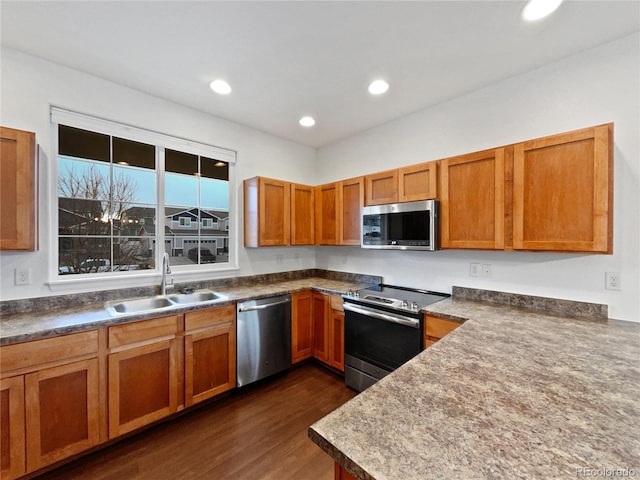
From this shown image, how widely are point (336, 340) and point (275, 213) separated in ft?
5.27

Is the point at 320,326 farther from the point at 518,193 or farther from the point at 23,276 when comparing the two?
the point at 23,276

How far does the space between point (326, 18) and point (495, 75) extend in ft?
5.01

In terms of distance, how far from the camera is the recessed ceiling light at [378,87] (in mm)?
2286

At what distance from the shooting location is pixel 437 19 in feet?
5.32

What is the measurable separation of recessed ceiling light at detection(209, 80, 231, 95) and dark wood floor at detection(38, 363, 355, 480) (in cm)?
→ 286

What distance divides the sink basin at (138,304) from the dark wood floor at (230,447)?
950 millimetres

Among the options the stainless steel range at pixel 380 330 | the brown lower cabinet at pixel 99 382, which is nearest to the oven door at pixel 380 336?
the stainless steel range at pixel 380 330

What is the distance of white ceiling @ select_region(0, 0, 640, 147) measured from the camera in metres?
1.56

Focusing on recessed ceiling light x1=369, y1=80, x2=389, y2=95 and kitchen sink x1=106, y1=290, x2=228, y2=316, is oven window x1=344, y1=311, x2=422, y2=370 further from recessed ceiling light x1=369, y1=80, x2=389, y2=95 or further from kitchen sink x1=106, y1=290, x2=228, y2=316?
recessed ceiling light x1=369, y1=80, x2=389, y2=95

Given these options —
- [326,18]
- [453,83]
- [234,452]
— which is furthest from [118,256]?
[453,83]

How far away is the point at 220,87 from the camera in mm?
2363

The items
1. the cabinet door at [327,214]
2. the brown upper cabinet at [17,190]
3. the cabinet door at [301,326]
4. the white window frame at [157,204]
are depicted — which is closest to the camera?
the brown upper cabinet at [17,190]

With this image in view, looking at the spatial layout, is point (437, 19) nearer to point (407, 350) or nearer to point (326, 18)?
point (326, 18)

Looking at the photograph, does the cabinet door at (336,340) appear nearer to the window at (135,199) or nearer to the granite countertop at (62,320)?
the granite countertop at (62,320)
